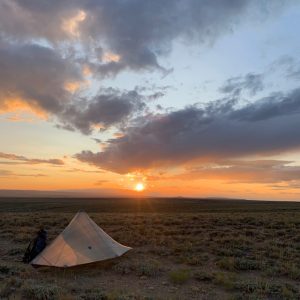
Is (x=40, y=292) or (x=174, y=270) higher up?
(x=174, y=270)

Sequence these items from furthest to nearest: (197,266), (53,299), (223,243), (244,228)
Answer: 1. (244,228)
2. (223,243)
3. (197,266)
4. (53,299)

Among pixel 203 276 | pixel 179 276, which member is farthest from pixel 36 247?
pixel 203 276

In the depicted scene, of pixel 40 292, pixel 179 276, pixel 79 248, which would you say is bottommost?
pixel 40 292

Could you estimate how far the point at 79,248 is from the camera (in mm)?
14844

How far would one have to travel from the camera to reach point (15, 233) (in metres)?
23.4

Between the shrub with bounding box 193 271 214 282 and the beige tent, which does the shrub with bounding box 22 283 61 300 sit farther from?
the shrub with bounding box 193 271 214 282

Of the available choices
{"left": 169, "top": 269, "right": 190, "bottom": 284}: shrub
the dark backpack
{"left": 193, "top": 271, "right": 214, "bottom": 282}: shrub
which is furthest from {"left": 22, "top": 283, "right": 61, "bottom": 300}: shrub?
{"left": 193, "top": 271, "right": 214, "bottom": 282}: shrub

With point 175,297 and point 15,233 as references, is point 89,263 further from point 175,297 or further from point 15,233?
point 15,233

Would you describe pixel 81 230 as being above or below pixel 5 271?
above

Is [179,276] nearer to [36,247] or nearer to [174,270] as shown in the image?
[174,270]

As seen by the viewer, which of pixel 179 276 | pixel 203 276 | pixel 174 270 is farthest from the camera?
pixel 174 270

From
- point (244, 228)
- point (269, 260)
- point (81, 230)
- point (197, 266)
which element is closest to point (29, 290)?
point (81, 230)

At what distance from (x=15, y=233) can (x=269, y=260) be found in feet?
48.4

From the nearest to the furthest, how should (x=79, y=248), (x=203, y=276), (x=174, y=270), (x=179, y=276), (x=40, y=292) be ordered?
(x=40, y=292)
(x=179, y=276)
(x=203, y=276)
(x=174, y=270)
(x=79, y=248)
